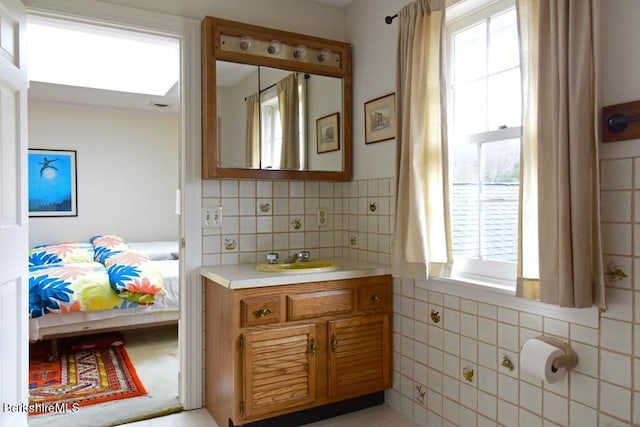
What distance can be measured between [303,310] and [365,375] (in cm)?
56

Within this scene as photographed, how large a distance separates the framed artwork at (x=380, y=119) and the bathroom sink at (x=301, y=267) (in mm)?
790

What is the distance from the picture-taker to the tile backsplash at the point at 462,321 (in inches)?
56.6

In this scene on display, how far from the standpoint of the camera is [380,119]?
259 cm

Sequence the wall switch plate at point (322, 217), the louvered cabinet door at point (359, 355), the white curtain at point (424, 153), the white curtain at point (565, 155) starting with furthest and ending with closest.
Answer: the wall switch plate at point (322, 217) → the louvered cabinet door at point (359, 355) → the white curtain at point (424, 153) → the white curtain at point (565, 155)

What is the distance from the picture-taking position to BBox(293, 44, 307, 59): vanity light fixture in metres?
2.70

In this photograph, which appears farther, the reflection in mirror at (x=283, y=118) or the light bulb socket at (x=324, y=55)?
the light bulb socket at (x=324, y=55)

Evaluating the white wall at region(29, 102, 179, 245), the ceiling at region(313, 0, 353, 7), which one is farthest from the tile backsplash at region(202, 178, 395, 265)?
the white wall at region(29, 102, 179, 245)

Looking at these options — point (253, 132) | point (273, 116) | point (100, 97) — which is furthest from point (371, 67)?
point (100, 97)

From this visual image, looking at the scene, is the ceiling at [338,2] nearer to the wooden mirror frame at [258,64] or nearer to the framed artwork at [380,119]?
the wooden mirror frame at [258,64]

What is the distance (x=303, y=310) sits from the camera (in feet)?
7.34

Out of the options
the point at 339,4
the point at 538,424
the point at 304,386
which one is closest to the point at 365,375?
the point at 304,386

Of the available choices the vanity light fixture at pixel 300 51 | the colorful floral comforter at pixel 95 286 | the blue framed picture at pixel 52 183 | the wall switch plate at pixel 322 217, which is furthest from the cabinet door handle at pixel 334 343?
the blue framed picture at pixel 52 183

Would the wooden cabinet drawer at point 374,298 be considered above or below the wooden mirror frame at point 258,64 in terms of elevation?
below

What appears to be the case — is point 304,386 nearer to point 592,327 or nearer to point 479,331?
point 479,331
